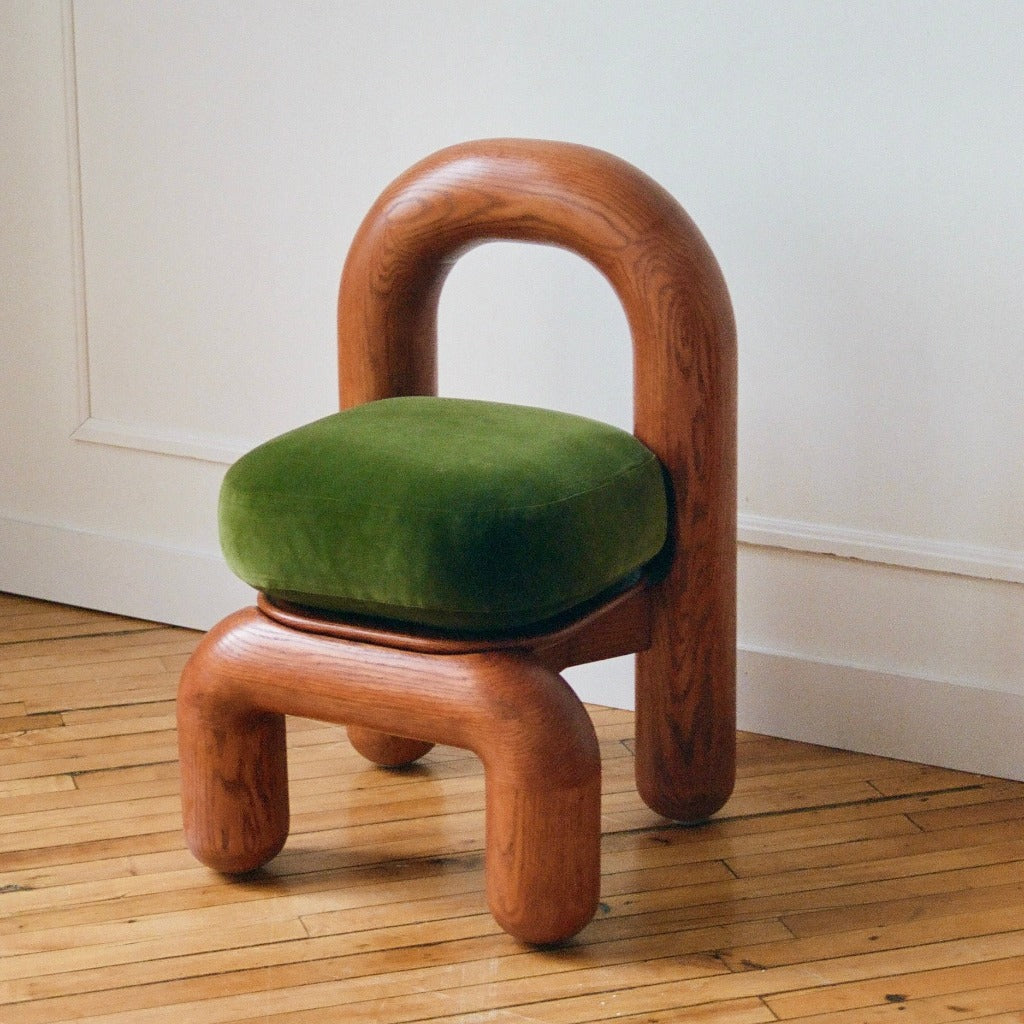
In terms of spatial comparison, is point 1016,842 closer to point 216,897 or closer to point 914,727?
point 914,727

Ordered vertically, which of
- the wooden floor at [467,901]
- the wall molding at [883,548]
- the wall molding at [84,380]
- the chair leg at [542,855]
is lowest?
the wooden floor at [467,901]

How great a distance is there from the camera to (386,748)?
1784 millimetres

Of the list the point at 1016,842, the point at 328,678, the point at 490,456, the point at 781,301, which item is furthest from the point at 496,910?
the point at 781,301

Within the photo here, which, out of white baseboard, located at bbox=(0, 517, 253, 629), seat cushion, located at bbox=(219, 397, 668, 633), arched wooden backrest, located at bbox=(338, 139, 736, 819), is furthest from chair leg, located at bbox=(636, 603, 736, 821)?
white baseboard, located at bbox=(0, 517, 253, 629)

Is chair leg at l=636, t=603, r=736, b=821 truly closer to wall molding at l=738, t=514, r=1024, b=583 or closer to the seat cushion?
the seat cushion

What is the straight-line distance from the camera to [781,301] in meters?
1.81

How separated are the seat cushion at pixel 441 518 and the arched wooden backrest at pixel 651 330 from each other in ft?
0.35

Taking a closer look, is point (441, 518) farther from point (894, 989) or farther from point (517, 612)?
point (894, 989)

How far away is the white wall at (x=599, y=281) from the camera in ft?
5.62

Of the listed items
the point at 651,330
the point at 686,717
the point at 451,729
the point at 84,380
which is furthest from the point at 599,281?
the point at 84,380

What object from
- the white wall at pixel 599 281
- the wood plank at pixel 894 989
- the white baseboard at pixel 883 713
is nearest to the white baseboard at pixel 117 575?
the white wall at pixel 599 281

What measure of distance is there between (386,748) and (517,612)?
51cm

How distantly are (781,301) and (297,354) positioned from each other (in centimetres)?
72

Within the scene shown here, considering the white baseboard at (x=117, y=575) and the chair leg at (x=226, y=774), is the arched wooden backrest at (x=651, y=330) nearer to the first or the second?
the chair leg at (x=226, y=774)
